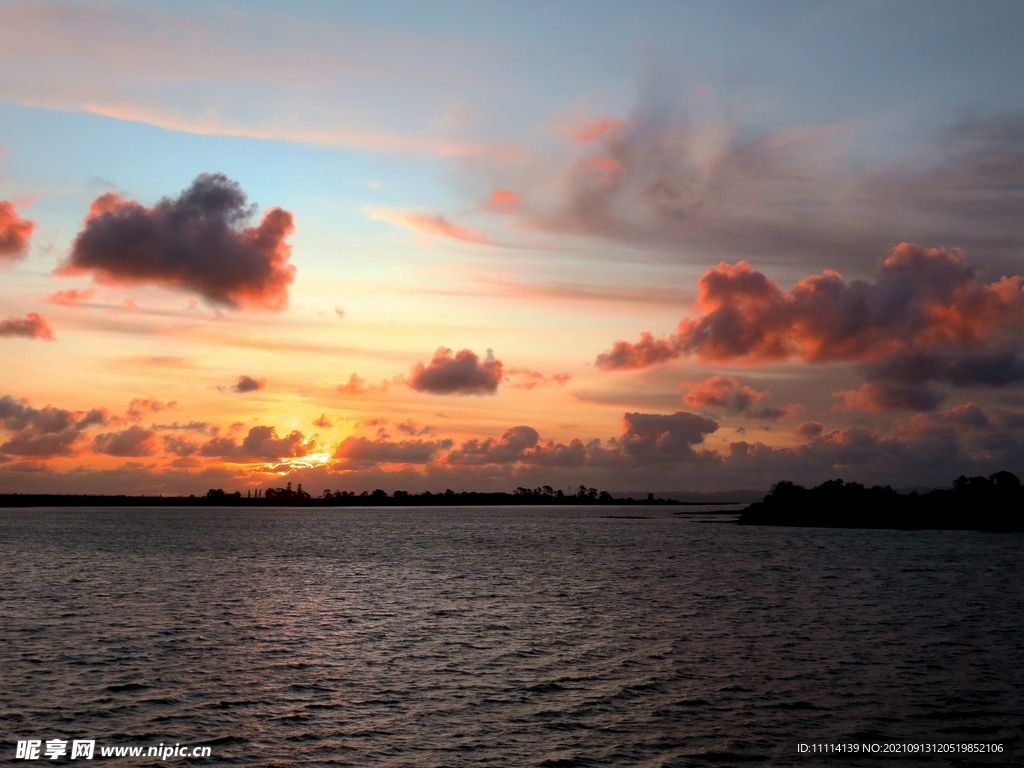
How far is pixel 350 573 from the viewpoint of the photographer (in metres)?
96.8

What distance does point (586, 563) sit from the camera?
11094cm

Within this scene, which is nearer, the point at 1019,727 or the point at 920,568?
the point at 1019,727

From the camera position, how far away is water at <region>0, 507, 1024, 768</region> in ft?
98.5

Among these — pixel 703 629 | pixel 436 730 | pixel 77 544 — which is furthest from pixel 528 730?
pixel 77 544

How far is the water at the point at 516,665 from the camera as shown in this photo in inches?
1182

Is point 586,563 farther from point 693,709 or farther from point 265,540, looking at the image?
point 265,540

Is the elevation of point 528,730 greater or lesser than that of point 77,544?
greater

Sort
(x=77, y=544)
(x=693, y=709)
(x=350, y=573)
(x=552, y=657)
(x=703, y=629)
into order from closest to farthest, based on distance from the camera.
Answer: (x=693, y=709) < (x=552, y=657) < (x=703, y=629) < (x=350, y=573) < (x=77, y=544)

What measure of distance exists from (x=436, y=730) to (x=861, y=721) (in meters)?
16.7

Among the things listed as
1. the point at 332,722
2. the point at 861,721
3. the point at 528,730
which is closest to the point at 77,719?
the point at 332,722

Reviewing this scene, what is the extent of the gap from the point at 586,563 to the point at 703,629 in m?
57.8

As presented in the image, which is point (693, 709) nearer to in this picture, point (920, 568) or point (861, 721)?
point (861, 721)

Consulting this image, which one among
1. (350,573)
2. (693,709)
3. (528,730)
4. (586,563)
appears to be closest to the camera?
(528,730)

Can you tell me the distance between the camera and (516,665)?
42406 millimetres
